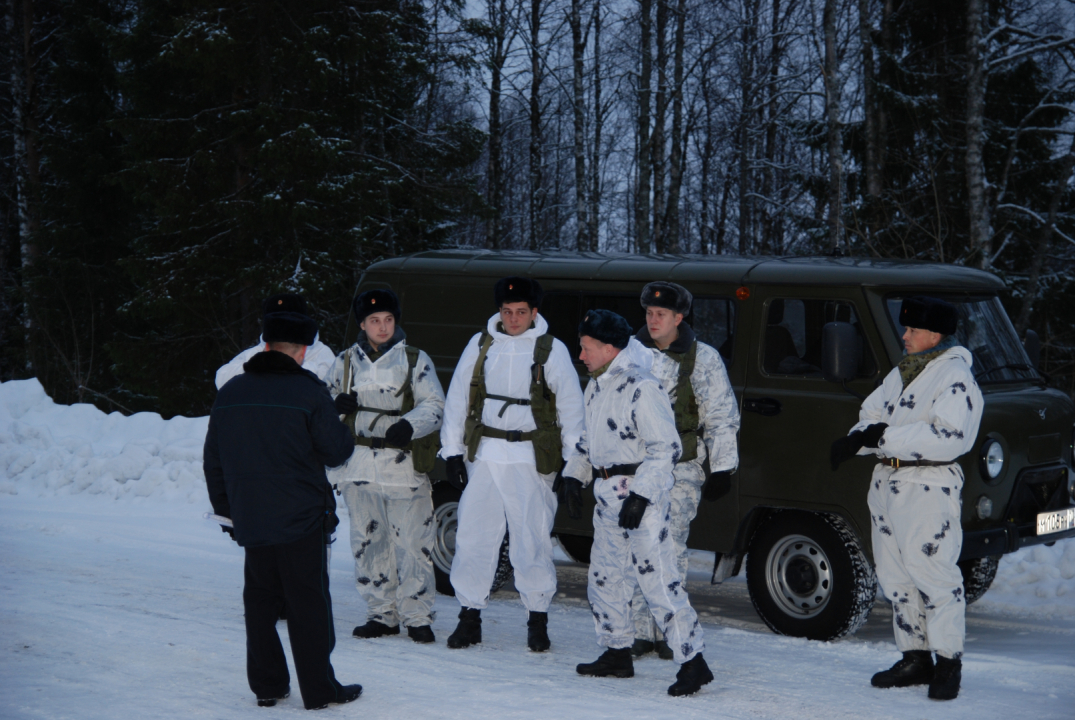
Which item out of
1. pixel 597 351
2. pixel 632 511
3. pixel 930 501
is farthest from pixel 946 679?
pixel 597 351

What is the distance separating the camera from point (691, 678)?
5.03 m

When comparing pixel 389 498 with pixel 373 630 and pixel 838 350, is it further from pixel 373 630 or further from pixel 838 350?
pixel 838 350

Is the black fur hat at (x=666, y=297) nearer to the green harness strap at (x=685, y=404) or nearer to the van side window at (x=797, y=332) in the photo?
the green harness strap at (x=685, y=404)

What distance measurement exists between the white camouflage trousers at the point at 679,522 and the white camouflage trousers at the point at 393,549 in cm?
115

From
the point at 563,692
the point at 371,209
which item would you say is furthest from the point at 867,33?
the point at 563,692

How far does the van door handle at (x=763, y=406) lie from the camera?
21.0ft

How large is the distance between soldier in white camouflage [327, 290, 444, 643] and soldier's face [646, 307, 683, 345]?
4.05 feet

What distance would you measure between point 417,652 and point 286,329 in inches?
80.1

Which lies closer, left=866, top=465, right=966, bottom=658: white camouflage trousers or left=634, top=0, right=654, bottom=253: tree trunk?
left=866, top=465, right=966, bottom=658: white camouflage trousers

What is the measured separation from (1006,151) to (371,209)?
968cm

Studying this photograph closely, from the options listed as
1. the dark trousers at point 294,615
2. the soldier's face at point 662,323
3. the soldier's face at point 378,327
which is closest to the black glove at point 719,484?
the soldier's face at point 662,323

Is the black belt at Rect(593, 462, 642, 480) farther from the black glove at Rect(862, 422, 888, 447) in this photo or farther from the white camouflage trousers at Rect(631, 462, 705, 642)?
the black glove at Rect(862, 422, 888, 447)

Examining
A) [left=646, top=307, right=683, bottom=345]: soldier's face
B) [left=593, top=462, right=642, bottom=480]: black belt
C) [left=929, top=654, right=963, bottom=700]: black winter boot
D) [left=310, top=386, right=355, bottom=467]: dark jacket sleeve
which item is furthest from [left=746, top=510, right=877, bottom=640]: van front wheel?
[left=310, top=386, right=355, bottom=467]: dark jacket sleeve

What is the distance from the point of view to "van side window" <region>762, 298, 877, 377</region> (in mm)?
6426
